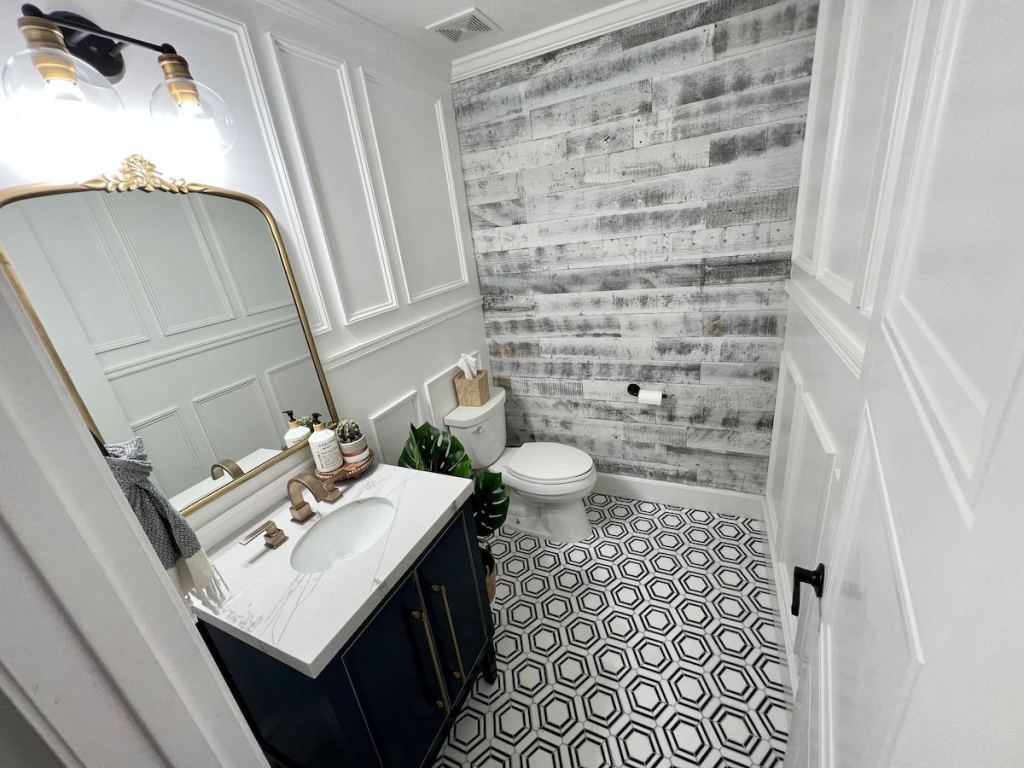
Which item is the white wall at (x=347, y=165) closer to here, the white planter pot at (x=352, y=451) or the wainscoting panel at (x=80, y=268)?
the wainscoting panel at (x=80, y=268)

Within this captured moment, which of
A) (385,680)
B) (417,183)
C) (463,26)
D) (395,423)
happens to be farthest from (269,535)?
(463,26)

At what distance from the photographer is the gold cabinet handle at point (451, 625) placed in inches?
43.8

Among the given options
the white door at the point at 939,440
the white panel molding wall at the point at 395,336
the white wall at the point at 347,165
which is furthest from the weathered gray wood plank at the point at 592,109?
the white door at the point at 939,440

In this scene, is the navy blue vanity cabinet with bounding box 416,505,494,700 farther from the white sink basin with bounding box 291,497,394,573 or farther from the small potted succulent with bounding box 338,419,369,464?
the small potted succulent with bounding box 338,419,369,464

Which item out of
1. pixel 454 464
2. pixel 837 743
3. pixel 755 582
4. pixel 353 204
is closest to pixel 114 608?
pixel 837 743

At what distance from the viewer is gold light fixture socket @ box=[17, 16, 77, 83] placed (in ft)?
2.39

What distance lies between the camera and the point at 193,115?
3.17ft

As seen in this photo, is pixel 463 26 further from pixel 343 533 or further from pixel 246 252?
pixel 343 533

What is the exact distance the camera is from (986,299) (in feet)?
0.78

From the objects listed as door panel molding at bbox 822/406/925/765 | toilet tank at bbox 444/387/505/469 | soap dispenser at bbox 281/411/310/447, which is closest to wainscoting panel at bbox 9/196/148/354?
soap dispenser at bbox 281/411/310/447

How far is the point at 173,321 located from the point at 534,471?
1476 mm

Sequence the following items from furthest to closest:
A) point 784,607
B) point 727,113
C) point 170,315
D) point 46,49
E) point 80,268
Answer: point 727,113
point 784,607
point 170,315
point 80,268
point 46,49

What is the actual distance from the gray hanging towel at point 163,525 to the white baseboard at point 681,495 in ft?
6.16

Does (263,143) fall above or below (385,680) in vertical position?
above
